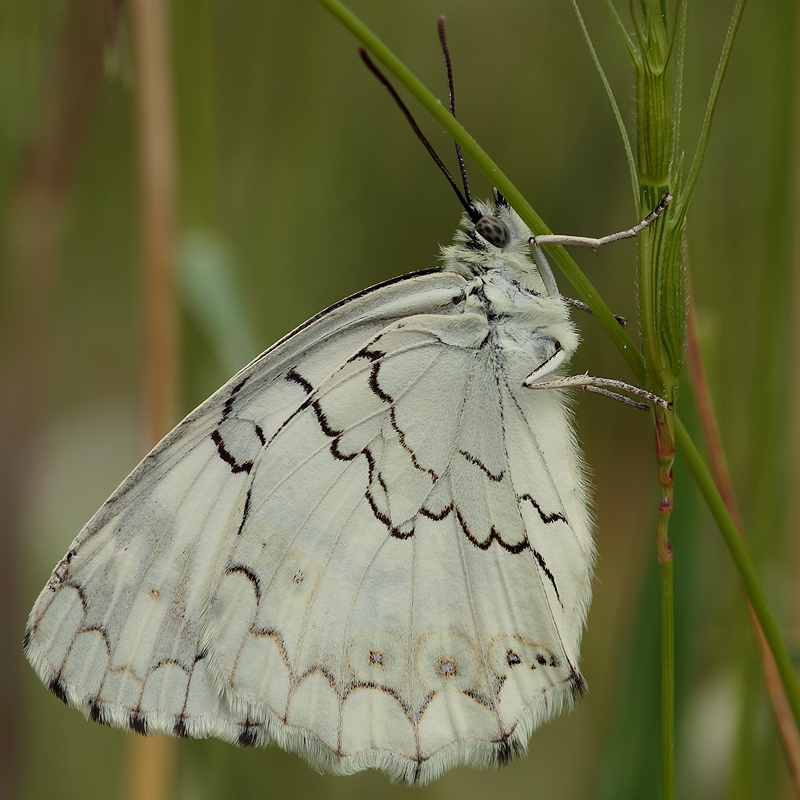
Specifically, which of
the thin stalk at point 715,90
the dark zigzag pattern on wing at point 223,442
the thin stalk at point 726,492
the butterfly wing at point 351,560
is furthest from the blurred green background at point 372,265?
the thin stalk at point 715,90

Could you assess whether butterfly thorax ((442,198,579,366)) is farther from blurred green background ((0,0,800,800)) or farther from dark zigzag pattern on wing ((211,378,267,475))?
dark zigzag pattern on wing ((211,378,267,475))

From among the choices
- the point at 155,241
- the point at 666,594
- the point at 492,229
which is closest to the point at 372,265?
the point at 155,241

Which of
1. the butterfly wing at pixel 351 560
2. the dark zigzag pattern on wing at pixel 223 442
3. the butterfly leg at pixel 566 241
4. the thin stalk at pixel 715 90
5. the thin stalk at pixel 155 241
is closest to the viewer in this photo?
the thin stalk at pixel 715 90

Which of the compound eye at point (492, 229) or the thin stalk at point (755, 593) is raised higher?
the compound eye at point (492, 229)

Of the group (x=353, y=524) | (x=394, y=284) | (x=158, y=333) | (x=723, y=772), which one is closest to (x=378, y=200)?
(x=158, y=333)

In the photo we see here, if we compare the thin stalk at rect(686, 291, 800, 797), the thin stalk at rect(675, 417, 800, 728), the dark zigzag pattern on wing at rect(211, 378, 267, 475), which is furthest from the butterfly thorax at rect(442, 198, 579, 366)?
the thin stalk at rect(675, 417, 800, 728)

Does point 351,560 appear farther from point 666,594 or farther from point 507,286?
point 666,594

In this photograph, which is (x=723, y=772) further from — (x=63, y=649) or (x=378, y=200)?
(x=378, y=200)

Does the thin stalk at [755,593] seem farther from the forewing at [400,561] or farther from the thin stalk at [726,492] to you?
the forewing at [400,561]
